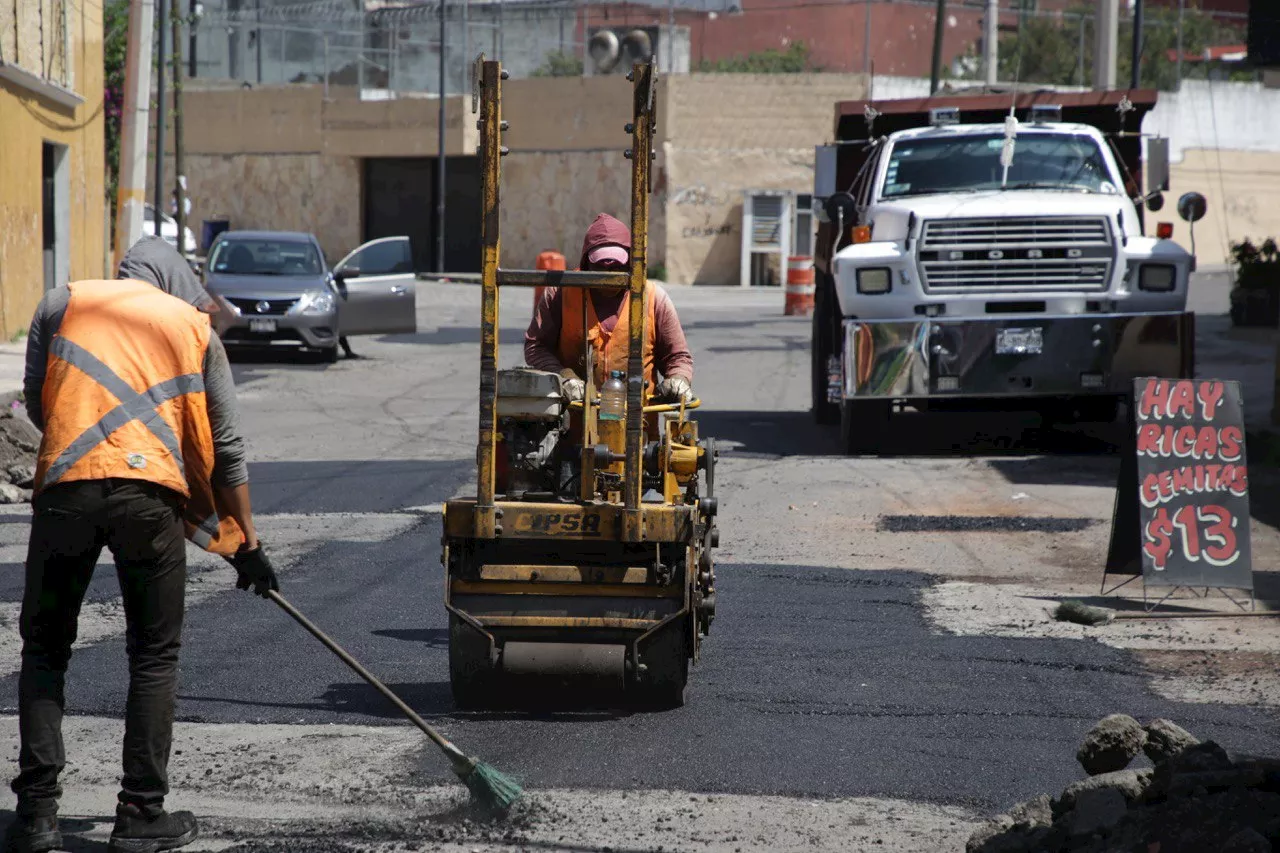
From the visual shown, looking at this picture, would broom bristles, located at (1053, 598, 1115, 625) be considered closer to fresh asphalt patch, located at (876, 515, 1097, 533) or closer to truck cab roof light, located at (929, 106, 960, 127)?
fresh asphalt patch, located at (876, 515, 1097, 533)

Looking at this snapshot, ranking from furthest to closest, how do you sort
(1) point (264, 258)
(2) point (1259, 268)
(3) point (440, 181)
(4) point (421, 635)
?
1. (3) point (440, 181)
2. (2) point (1259, 268)
3. (1) point (264, 258)
4. (4) point (421, 635)

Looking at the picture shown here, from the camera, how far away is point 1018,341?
13.3m

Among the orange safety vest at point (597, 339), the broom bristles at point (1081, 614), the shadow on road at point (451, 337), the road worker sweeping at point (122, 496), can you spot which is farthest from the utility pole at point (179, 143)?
the road worker sweeping at point (122, 496)

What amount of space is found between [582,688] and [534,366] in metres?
1.41

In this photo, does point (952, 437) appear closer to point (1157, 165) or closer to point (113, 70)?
point (1157, 165)

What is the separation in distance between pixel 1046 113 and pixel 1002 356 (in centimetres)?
314

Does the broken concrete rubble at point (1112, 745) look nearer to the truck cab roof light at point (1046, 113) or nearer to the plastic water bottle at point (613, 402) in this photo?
the plastic water bottle at point (613, 402)

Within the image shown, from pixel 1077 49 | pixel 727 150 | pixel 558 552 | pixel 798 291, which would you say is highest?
pixel 1077 49

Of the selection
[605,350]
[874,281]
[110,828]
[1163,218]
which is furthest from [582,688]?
[1163,218]

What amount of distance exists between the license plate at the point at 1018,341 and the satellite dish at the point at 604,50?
1298 inches

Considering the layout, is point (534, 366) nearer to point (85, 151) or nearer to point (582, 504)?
point (582, 504)

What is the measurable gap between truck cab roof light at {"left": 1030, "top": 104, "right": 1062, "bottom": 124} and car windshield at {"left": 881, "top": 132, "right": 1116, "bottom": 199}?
0.61 m

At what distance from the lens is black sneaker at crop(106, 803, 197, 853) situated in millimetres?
4824

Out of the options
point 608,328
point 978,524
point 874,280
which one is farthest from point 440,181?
point 608,328
